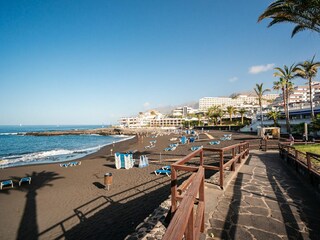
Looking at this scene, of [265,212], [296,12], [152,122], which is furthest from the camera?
[152,122]

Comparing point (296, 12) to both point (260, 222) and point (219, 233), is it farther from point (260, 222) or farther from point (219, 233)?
point (219, 233)

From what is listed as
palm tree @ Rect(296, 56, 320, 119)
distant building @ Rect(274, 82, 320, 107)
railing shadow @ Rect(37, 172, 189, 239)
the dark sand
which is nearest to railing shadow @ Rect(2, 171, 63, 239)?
the dark sand

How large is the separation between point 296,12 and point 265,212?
8.85 metres

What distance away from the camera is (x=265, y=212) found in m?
4.18

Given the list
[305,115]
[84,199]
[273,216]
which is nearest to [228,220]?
[273,216]

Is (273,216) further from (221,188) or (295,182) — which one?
(295,182)

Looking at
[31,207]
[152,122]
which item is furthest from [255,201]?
[152,122]

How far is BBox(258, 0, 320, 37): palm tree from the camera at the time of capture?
7.74 metres

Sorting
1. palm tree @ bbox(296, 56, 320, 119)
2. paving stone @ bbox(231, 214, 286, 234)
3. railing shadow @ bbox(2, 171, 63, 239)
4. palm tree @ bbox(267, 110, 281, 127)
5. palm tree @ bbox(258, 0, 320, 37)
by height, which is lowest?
railing shadow @ bbox(2, 171, 63, 239)

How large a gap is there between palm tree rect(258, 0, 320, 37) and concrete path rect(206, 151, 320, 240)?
7132 millimetres

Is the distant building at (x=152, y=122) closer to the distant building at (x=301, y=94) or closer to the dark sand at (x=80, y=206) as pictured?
the distant building at (x=301, y=94)

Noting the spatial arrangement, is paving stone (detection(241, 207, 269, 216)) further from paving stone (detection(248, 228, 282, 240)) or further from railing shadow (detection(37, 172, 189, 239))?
railing shadow (detection(37, 172, 189, 239))

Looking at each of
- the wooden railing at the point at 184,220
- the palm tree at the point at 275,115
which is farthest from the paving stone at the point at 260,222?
the palm tree at the point at 275,115

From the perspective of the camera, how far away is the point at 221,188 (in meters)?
5.34
